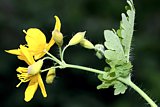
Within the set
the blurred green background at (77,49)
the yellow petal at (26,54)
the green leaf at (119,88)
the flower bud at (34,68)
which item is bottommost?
the green leaf at (119,88)

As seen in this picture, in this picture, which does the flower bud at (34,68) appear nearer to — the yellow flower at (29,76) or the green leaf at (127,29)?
the yellow flower at (29,76)

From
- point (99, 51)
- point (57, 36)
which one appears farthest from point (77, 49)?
point (57, 36)

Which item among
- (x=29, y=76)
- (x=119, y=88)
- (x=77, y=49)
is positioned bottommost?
(x=119, y=88)

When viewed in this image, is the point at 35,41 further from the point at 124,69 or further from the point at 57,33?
the point at 124,69

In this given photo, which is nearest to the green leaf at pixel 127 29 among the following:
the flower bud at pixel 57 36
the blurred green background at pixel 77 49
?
the flower bud at pixel 57 36

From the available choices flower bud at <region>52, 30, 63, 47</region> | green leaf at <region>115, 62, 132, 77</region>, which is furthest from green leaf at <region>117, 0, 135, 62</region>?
flower bud at <region>52, 30, 63, 47</region>

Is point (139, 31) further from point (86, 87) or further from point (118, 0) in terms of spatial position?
point (86, 87)
